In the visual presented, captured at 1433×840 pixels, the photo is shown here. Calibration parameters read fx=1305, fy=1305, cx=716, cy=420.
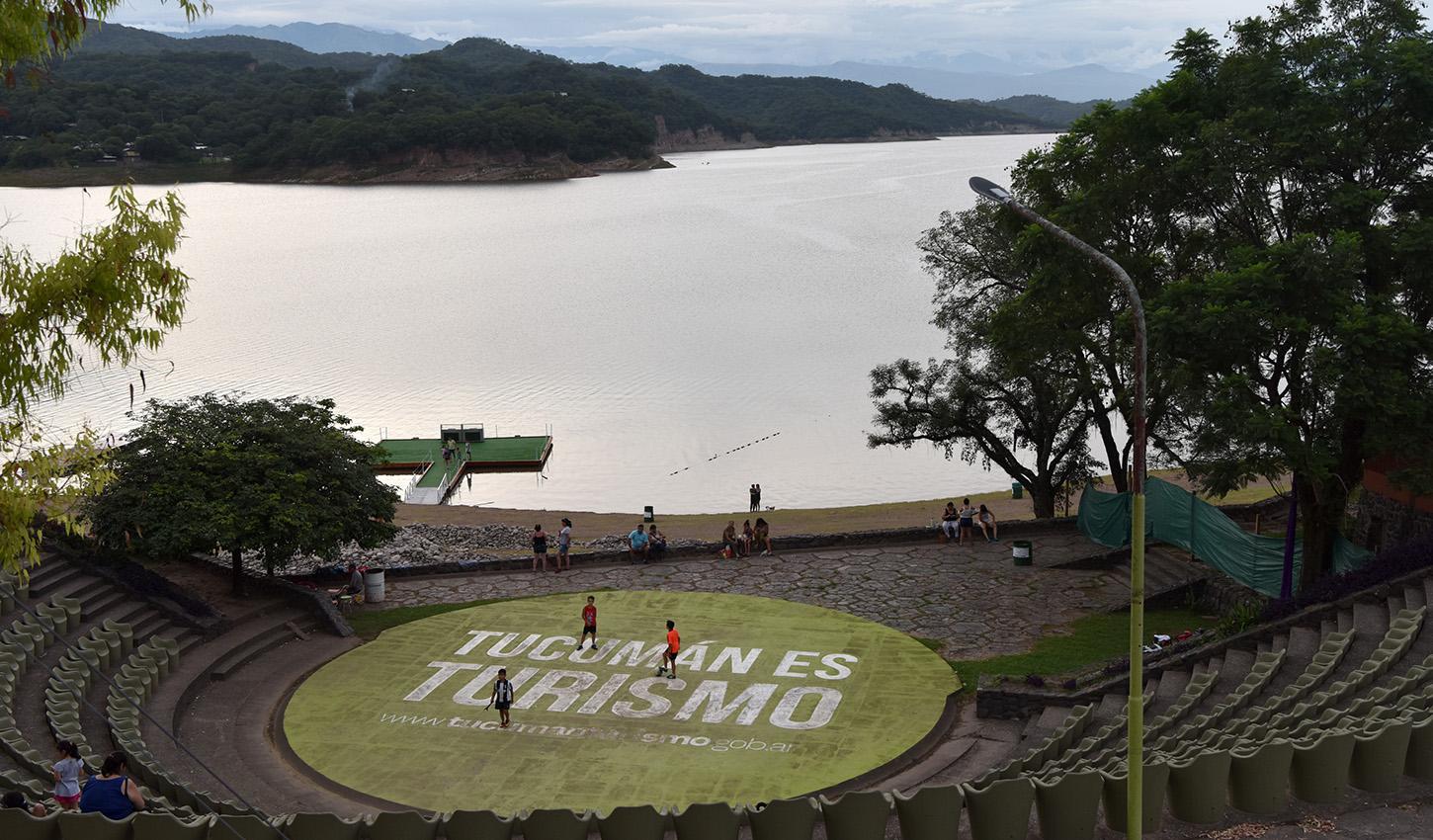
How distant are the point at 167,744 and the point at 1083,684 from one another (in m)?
15.5

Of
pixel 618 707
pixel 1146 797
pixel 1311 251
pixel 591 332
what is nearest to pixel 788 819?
pixel 1146 797

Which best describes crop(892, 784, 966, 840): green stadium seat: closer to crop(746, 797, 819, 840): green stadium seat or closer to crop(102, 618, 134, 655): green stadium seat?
crop(746, 797, 819, 840): green stadium seat

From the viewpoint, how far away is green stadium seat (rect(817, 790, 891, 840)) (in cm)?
1343

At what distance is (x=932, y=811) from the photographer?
13.4 m

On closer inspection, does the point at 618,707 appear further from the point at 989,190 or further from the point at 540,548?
the point at 989,190

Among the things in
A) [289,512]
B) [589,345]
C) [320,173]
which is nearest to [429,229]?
[320,173]

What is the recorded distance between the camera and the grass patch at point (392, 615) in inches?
1119

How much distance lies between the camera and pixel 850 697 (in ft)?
78.3

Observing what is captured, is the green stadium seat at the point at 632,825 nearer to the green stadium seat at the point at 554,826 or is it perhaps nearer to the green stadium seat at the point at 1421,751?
the green stadium seat at the point at 554,826

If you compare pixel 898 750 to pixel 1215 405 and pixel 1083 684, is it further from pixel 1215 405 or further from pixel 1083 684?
pixel 1215 405

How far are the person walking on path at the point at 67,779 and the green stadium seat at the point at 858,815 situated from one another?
26.3 ft

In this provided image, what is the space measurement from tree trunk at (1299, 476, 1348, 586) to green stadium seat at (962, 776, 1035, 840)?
50.8 ft

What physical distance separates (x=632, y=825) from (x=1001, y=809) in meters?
3.90

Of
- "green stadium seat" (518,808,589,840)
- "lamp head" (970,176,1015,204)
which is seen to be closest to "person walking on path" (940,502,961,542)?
"green stadium seat" (518,808,589,840)
